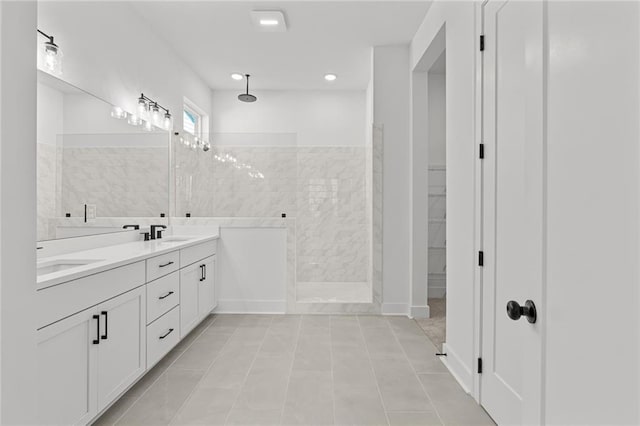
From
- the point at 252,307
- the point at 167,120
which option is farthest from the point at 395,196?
the point at 167,120

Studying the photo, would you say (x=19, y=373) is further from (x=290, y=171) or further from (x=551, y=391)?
(x=290, y=171)

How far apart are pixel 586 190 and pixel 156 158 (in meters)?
3.90

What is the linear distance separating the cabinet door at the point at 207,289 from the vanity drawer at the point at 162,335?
619mm

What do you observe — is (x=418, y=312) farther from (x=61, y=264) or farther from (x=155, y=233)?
(x=61, y=264)

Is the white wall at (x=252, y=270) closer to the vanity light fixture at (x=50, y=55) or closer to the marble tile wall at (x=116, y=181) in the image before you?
the marble tile wall at (x=116, y=181)

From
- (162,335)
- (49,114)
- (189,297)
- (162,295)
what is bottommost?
(162,335)

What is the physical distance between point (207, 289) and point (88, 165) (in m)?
1.65

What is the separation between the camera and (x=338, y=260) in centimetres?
562

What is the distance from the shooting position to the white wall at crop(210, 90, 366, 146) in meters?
5.79

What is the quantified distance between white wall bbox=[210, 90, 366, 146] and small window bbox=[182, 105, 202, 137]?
0.30 m

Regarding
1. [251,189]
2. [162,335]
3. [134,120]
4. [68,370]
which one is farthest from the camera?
[251,189]

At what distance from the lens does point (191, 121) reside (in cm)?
532

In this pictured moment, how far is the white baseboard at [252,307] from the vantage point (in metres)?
4.24

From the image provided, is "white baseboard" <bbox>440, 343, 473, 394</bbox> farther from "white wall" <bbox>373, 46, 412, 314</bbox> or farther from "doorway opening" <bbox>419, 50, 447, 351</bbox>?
"doorway opening" <bbox>419, 50, 447, 351</bbox>
